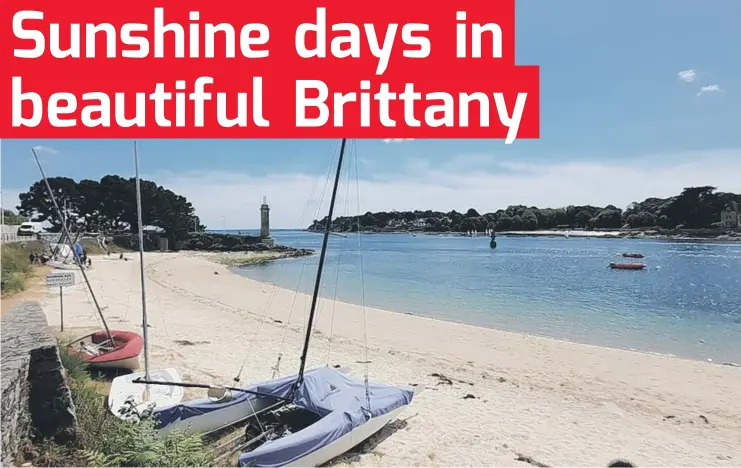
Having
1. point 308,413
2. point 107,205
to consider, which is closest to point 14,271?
point 308,413

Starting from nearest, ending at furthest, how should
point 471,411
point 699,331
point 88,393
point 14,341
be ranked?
point 14,341 < point 88,393 < point 471,411 < point 699,331

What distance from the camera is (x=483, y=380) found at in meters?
10.9

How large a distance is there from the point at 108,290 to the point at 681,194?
461 feet

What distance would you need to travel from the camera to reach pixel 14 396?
4344mm

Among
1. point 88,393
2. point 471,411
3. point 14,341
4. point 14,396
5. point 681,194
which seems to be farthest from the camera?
point 681,194

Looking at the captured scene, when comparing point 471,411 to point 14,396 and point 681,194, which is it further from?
point 681,194

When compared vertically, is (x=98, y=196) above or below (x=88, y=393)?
above

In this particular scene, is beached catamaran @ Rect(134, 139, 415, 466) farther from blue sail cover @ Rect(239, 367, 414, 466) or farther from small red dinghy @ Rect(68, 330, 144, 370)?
small red dinghy @ Rect(68, 330, 144, 370)

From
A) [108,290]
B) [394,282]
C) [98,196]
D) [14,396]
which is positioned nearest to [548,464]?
[14,396]

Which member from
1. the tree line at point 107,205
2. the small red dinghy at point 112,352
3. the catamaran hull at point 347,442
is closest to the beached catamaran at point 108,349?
the small red dinghy at point 112,352

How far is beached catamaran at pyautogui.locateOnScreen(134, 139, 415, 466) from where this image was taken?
19.4 feet

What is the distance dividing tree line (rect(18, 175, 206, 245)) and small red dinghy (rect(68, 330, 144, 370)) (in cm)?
5710

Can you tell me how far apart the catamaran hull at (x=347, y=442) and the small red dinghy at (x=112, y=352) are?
5.11 m

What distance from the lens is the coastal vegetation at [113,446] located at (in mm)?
4387
